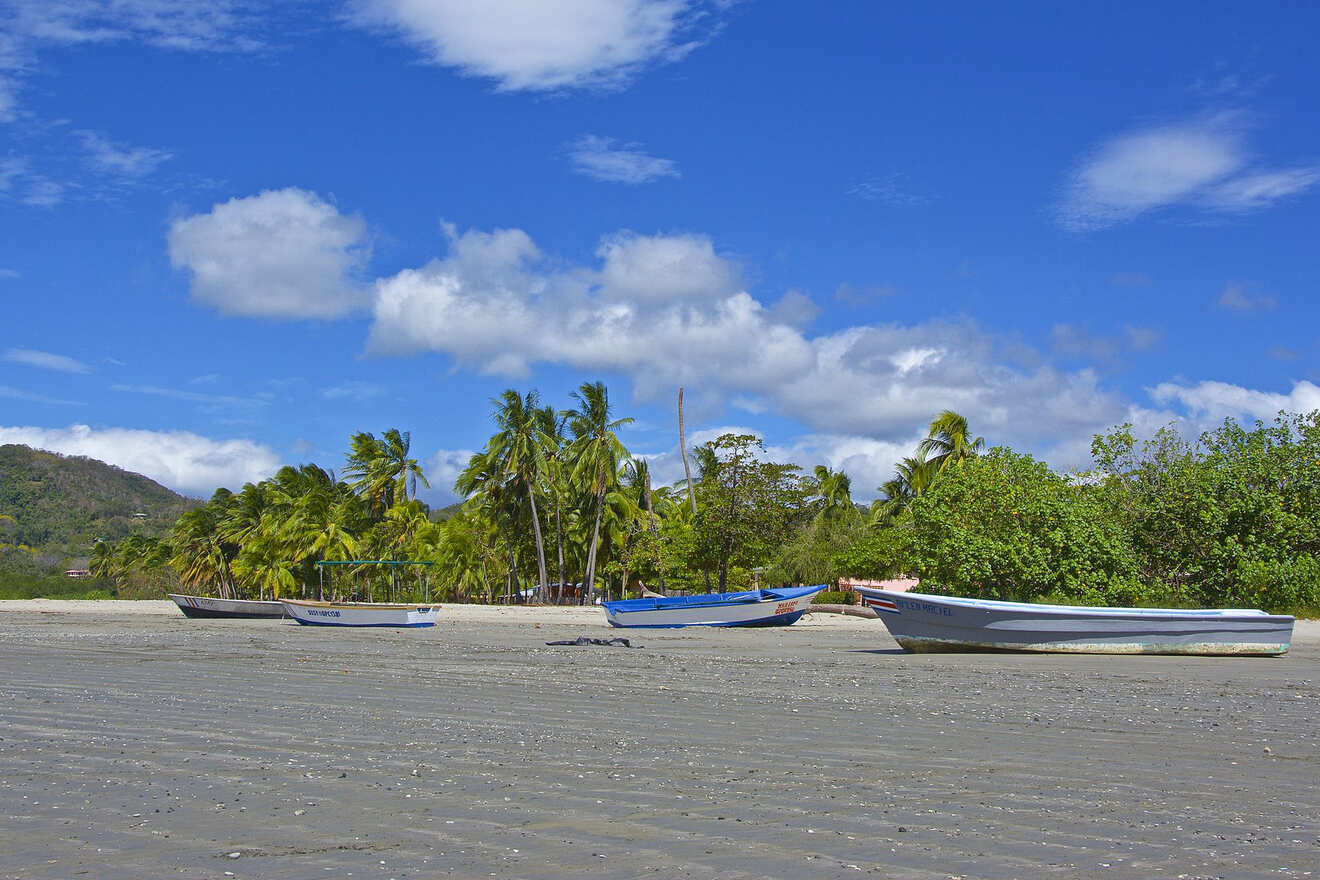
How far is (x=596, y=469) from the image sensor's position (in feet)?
146

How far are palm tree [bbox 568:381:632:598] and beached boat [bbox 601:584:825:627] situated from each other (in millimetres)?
17065

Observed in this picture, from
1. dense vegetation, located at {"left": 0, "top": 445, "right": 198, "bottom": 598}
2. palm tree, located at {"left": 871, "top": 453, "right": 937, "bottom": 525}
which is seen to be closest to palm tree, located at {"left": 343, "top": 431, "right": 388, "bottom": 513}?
palm tree, located at {"left": 871, "top": 453, "right": 937, "bottom": 525}

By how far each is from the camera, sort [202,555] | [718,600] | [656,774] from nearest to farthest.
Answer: [656,774] < [718,600] < [202,555]

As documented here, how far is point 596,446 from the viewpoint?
145ft

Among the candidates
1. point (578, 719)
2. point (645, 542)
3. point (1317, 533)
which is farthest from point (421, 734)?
point (645, 542)

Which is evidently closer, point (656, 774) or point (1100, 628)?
point (656, 774)

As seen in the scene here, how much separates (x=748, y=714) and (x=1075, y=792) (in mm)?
3723

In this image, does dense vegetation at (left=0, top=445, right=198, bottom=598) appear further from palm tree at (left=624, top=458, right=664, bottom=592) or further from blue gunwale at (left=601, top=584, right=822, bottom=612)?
blue gunwale at (left=601, top=584, right=822, bottom=612)

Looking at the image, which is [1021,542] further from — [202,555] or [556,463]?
[202,555]

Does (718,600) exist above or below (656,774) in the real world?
above

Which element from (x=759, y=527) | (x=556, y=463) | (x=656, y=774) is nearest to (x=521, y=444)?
(x=556, y=463)

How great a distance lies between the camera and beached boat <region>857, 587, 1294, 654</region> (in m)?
15.9

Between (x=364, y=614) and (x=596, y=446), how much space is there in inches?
619

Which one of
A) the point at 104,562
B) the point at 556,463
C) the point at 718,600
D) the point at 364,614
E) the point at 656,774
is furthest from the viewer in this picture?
the point at 104,562
